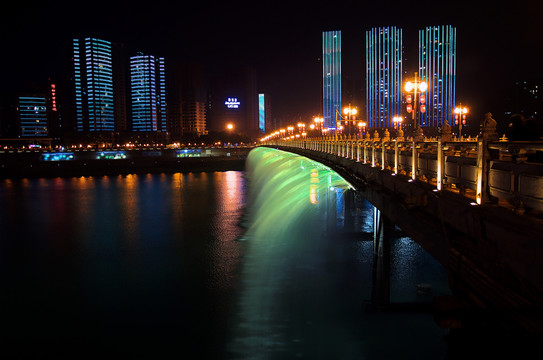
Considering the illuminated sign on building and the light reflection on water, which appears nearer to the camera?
the light reflection on water

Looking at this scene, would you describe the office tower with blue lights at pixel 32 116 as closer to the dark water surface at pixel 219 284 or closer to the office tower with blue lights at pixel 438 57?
the office tower with blue lights at pixel 438 57

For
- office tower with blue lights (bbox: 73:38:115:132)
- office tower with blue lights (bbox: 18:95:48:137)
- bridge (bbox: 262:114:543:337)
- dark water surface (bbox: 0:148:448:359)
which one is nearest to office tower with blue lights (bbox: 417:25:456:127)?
dark water surface (bbox: 0:148:448:359)

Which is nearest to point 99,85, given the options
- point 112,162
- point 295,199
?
point 112,162

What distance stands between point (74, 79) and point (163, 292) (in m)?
177

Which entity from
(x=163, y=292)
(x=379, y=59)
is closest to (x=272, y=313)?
(x=163, y=292)

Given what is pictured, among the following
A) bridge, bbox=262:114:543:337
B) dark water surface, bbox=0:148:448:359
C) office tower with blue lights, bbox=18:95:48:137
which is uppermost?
office tower with blue lights, bbox=18:95:48:137

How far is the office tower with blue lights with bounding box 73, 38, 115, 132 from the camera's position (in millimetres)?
173750

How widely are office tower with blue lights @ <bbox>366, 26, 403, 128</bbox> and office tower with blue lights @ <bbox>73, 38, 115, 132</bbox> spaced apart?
337 ft

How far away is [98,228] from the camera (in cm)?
3275

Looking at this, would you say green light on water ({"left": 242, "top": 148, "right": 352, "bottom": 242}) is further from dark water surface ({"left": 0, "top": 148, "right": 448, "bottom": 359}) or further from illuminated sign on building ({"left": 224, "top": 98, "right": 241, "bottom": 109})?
illuminated sign on building ({"left": 224, "top": 98, "right": 241, "bottom": 109})

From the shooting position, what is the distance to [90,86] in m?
175

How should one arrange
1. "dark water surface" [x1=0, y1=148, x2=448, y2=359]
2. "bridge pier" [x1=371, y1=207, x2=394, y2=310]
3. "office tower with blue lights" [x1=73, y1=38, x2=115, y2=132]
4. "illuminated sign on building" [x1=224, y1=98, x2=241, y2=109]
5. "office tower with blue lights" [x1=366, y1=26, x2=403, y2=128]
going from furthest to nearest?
"illuminated sign on building" [x1=224, y1=98, x2=241, y2=109]
"office tower with blue lights" [x1=73, y1=38, x2=115, y2=132]
"office tower with blue lights" [x1=366, y1=26, x2=403, y2=128]
"dark water surface" [x1=0, y1=148, x2=448, y2=359]
"bridge pier" [x1=371, y1=207, x2=394, y2=310]

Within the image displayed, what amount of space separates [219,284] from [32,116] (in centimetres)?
16687

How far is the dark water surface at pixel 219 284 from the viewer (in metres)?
13.3
